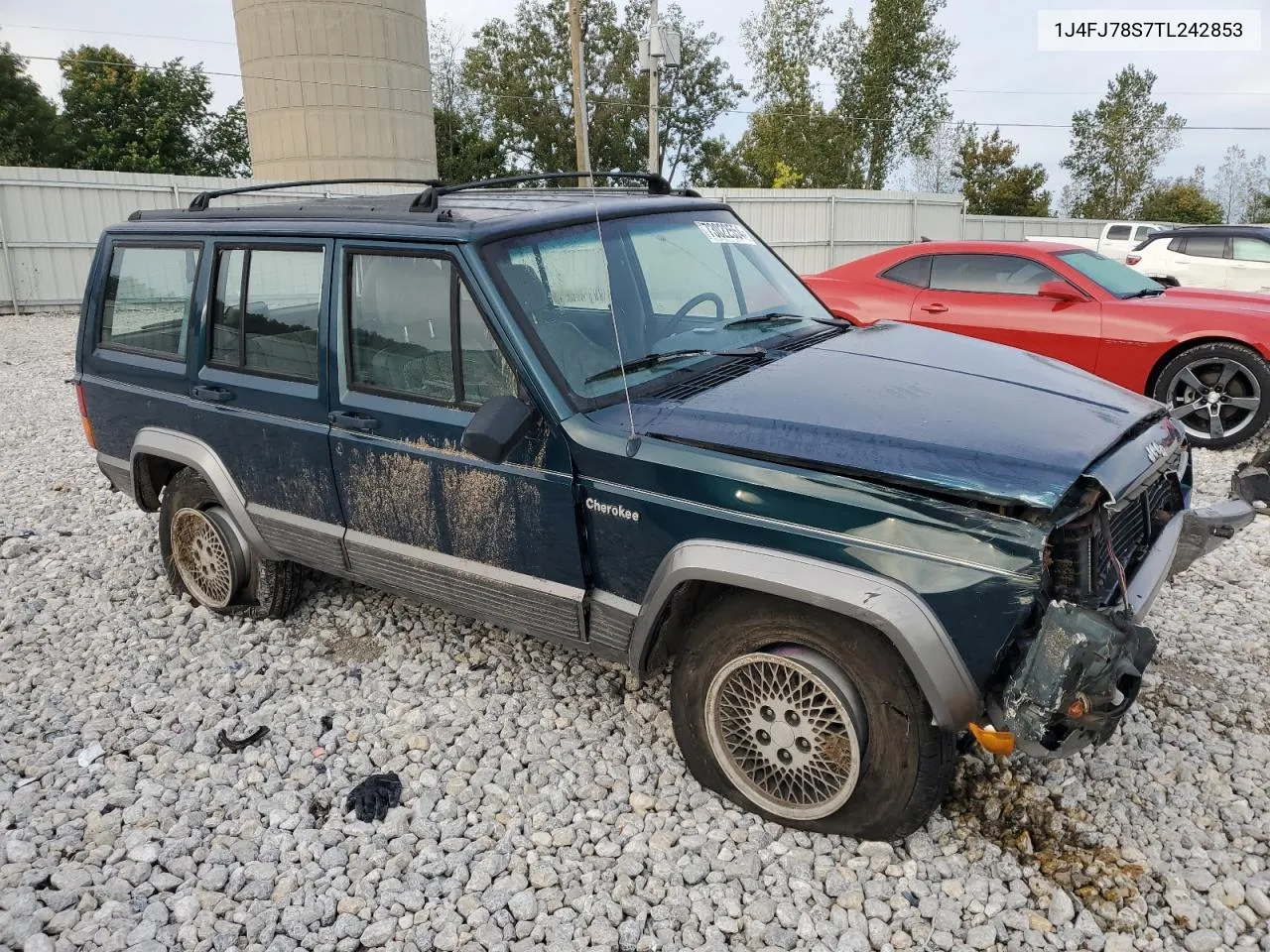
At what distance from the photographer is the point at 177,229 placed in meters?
4.26

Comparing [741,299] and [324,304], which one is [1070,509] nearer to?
[741,299]

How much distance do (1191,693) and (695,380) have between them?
239 cm

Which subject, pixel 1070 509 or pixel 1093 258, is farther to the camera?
pixel 1093 258

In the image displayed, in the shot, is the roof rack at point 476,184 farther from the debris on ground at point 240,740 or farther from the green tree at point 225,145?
the green tree at point 225,145

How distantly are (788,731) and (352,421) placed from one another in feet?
6.53

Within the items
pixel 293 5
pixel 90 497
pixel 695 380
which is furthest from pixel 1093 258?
pixel 293 5

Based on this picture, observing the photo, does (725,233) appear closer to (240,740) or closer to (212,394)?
(212,394)

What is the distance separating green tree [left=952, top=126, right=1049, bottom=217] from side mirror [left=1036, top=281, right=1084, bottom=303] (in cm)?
3365

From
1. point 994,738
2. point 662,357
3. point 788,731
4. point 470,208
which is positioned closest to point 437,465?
point 662,357

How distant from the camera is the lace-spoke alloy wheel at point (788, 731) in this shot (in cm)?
271

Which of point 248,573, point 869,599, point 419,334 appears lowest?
point 248,573

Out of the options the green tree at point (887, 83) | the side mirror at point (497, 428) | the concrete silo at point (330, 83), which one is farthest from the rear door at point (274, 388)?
the green tree at point (887, 83)

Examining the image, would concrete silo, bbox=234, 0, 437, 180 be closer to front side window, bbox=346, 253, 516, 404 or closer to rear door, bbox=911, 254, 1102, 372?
rear door, bbox=911, 254, 1102, 372

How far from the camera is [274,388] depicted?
3826 mm
